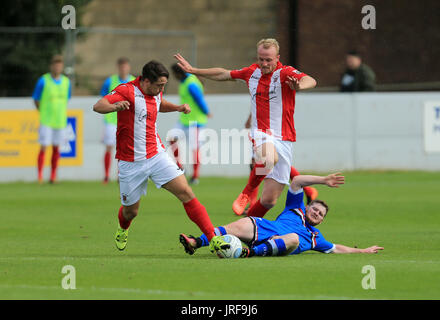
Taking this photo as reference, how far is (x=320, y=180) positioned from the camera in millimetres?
8984

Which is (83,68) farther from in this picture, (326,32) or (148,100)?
(148,100)

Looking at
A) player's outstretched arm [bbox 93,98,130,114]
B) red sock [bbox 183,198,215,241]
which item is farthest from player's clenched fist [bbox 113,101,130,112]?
red sock [bbox 183,198,215,241]

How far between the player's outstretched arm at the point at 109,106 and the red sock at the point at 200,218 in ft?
3.77

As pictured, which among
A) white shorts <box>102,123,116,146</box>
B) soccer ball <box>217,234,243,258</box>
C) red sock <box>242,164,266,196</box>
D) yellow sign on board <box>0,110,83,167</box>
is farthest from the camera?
yellow sign on board <box>0,110,83,167</box>

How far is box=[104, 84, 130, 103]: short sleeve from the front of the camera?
921 cm

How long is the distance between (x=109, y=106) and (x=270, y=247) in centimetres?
204

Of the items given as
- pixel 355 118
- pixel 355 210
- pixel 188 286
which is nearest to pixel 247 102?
pixel 355 118

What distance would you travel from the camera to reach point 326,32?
27359mm

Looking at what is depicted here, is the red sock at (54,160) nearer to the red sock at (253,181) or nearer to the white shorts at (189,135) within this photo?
the white shorts at (189,135)

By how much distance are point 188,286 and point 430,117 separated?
539 inches

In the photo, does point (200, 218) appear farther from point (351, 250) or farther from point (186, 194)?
point (351, 250)

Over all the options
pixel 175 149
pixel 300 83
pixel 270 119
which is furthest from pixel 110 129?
pixel 300 83

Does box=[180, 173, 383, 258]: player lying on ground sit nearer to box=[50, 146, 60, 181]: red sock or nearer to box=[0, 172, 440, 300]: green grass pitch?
box=[0, 172, 440, 300]: green grass pitch

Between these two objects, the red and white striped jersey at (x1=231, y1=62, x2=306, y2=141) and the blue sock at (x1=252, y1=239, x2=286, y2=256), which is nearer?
the blue sock at (x1=252, y1=239, x2=286, y2=256)
